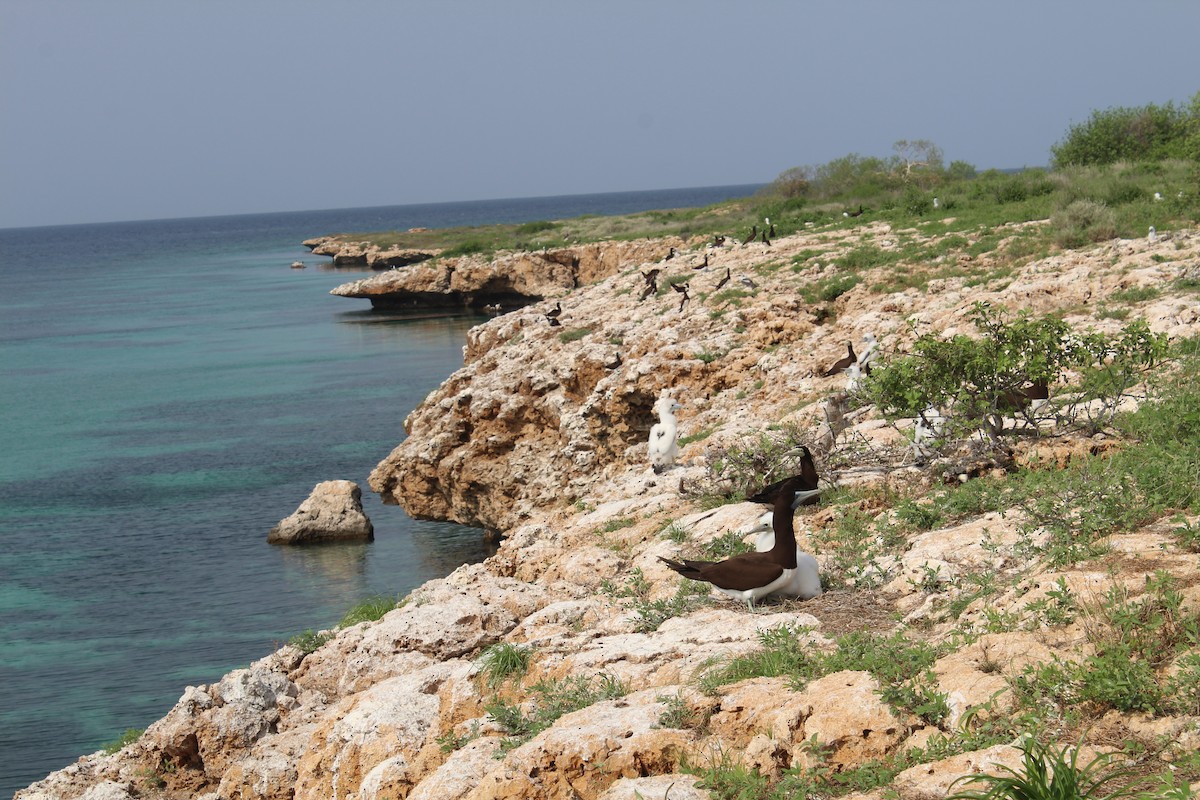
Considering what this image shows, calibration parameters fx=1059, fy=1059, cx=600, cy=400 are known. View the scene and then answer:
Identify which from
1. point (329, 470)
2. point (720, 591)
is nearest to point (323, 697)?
point (720, 591)

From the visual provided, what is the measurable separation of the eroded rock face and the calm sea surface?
0.39 meters

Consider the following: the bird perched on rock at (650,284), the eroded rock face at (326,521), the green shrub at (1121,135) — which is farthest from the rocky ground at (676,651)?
the green shrub at (1121,135)

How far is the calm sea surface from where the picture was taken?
16.6 meters

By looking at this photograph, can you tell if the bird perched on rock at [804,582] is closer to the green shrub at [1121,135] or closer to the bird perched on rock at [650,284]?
the bird perched on rock at [650,284]

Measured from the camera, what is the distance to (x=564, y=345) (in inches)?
842

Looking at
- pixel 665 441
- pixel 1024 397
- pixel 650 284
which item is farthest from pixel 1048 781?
pixel 650 284

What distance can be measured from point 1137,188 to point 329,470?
20.8 m

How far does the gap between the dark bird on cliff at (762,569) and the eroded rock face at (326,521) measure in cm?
1688

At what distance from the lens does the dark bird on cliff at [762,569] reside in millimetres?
6867

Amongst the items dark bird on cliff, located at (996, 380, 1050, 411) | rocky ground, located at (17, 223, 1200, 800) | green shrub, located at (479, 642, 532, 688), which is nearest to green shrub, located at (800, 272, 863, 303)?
rocky ground, located at (17, 223, 1200, 800)

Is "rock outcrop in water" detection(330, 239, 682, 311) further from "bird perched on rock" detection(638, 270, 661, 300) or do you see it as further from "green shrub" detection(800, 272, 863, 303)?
"green shrub" detection(800, 272, 863, 303)

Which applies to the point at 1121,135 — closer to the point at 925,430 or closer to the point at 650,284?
the point at 650,284

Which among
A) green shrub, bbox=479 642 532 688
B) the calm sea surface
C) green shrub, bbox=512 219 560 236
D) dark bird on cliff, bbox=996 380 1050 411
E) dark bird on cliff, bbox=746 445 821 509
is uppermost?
green shrub, bbox=512 219 560 236

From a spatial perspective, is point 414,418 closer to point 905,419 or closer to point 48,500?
point 48,500
